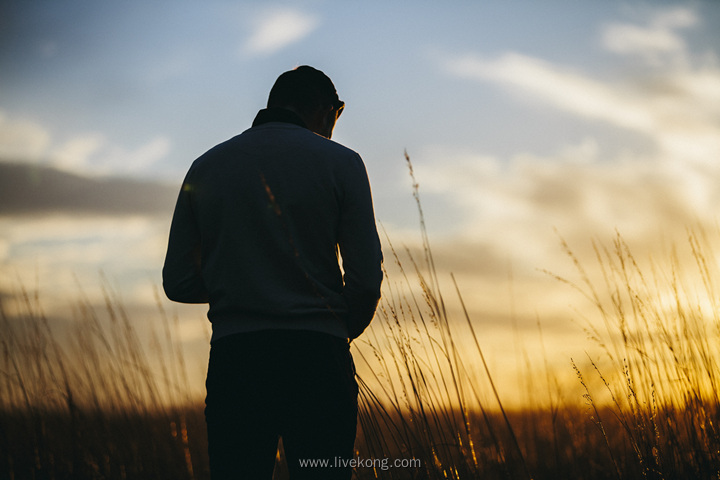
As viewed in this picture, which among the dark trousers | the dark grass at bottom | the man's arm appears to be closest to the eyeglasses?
the man's arm

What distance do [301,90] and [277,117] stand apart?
4.5 inches

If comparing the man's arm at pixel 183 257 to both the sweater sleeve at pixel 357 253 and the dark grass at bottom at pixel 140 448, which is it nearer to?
the sweater sleeve at pixel 357 253

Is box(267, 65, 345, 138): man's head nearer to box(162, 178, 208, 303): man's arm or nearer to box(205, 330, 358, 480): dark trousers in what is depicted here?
box(162, 178, 208, 303): man's arm

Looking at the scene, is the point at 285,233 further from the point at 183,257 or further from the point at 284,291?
the point at 183,257

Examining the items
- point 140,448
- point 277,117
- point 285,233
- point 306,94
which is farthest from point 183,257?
point 140,448

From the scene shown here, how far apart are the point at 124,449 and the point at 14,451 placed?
0.56m

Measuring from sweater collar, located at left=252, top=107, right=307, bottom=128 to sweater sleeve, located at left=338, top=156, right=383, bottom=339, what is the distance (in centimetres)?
20

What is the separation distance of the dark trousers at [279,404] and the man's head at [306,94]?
580 millimetres

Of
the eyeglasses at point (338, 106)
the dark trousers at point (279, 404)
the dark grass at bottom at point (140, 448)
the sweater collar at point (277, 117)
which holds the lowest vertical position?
the dark grass at bottom at point (140, 448)

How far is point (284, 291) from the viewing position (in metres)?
1.10

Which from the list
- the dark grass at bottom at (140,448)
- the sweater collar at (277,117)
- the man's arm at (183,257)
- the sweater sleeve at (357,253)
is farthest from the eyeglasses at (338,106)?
the dark grass at bottom at (140,448)

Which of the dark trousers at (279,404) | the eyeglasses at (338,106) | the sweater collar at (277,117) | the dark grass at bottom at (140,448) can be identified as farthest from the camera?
the dark grass at bottom at (140,448)

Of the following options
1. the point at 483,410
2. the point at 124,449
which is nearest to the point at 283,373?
the point at 483,410

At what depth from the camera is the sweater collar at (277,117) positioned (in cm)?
125
